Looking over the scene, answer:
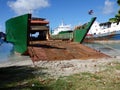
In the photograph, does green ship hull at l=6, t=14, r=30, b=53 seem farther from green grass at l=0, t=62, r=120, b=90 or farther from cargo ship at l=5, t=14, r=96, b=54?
green grass at l=0, t=62, r=120, b=90

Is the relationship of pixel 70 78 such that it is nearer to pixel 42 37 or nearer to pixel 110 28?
pixel 42 37

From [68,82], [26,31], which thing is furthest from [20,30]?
[68,82]

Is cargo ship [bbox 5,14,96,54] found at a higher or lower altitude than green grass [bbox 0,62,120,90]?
higher

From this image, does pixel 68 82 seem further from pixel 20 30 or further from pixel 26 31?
pixel 20 30

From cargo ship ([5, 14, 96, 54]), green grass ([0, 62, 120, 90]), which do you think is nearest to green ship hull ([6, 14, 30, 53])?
cargo ship ([5, 14, 96, 54])

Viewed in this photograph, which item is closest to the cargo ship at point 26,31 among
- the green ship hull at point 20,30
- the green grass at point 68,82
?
the green ship hull at point 20,30

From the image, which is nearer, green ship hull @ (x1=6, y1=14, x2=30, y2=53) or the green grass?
the green grass

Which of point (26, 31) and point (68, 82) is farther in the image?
point (26, 31)

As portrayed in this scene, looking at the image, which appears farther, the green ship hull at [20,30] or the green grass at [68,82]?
the green ship hull at [20,30]

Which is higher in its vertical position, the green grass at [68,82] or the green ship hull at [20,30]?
the green ship hull at [20,30]

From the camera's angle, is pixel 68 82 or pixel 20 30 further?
pixel 20 30

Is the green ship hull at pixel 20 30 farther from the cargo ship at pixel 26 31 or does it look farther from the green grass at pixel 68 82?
the green grass at pixel 68 82

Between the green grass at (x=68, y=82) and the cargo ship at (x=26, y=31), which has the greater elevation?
the cargo ship at (x=26, y=31)

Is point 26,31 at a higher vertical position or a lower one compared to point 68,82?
higher
